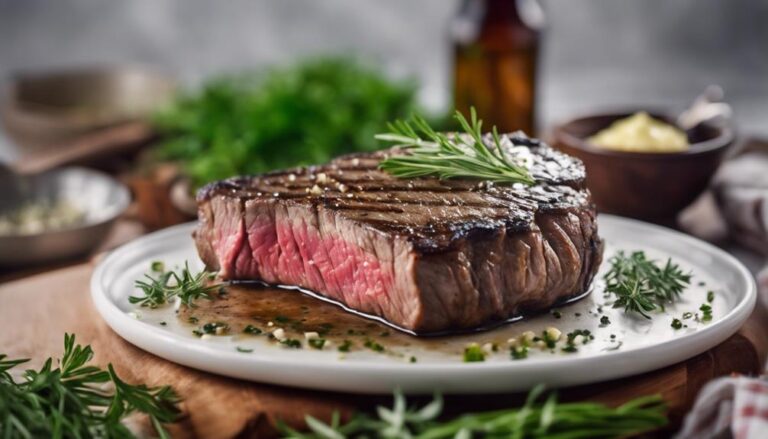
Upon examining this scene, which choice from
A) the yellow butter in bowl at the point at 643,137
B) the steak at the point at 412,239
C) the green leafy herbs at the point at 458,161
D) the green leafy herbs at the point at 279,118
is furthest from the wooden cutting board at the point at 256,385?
the green leafy herbs at the point at 279,118

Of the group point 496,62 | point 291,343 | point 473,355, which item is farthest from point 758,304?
point 496,62

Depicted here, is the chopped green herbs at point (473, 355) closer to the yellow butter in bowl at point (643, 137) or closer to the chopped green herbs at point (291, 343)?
the chopped green herbs at point (291, 343)

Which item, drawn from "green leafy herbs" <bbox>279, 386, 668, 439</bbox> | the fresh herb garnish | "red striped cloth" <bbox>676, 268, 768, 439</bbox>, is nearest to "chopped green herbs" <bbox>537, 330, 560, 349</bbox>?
"green leafy herbs" <bbox>279, 386, 668, 439</bbox>

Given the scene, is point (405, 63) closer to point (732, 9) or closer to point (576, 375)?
point (732, 9)

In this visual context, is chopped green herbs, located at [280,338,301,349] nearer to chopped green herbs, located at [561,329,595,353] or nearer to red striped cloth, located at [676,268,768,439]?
chopped green herbs, located at [561,329,595,353]

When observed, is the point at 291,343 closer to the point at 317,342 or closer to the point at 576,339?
the point at 317,342
